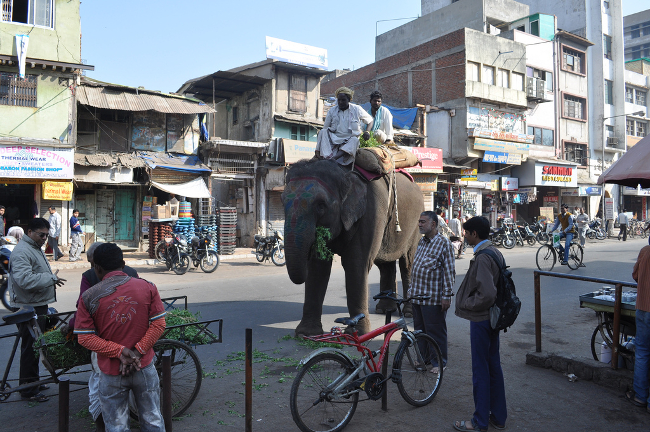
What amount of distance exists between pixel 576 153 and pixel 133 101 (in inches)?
1204

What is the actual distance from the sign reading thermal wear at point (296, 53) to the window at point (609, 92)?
26.7m

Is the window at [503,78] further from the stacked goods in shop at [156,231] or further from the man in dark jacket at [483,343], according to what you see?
the man in dark jacket at [483,343]

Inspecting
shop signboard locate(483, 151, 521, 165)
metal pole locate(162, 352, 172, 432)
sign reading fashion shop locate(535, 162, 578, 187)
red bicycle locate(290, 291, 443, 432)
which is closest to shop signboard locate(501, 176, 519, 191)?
shop signboard locate(483, 151, 521, 165)

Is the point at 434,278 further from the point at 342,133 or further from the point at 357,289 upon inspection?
the point at 342,133

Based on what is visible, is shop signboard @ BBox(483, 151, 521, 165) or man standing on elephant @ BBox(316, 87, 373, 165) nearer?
man standing on elephant @ BBox(316, 87, 373, 165)

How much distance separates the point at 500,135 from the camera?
28.5 metres

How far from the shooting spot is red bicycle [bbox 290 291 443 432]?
361cm

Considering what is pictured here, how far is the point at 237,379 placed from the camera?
4.92 meters

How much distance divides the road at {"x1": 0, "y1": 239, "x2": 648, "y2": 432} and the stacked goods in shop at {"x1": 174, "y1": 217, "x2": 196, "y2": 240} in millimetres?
6267

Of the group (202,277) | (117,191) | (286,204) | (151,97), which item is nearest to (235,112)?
(151,97)

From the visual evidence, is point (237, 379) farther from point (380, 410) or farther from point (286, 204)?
point (286, 204)

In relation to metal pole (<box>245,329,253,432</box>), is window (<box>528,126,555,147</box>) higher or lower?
higher

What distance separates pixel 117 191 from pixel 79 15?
21.7ft

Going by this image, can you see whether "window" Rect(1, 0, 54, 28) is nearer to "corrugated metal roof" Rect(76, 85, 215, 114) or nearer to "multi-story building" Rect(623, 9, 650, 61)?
"corrugated metal roof" Rect(76, 85, 215, 114)
